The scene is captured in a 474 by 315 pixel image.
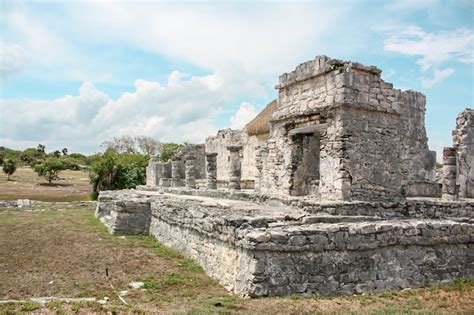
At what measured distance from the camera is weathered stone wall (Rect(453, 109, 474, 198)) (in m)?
13.2

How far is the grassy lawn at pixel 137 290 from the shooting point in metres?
5.03

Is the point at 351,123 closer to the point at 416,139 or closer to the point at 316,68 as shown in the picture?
the point at 316,68

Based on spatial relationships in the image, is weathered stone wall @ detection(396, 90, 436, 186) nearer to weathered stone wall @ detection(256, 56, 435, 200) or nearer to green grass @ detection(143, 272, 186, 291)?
weathered stone wall @ detection(256, 56, 435, 200)

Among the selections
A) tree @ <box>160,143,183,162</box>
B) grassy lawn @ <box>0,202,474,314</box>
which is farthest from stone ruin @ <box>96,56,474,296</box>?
tree @ <box>160,143,183,162</box>

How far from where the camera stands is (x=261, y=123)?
21688mm

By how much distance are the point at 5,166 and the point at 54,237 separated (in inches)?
1287

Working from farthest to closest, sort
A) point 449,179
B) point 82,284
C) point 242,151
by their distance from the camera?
1. point 242,151
2. point 449,179
3. point 82,284

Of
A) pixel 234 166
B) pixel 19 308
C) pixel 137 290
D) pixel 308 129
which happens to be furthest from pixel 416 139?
pixel 19 308

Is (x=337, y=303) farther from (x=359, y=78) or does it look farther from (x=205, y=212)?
(x=359, y=78)

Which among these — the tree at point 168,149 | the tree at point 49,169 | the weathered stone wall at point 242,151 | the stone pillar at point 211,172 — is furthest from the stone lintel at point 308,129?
the tree at point 49,169

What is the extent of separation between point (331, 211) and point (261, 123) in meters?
14.2

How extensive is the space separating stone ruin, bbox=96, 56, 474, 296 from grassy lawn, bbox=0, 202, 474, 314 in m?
0.31

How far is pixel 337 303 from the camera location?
5352 mm

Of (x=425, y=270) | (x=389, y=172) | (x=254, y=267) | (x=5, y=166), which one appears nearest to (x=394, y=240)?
(x=425, y=270)
